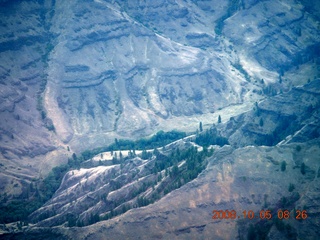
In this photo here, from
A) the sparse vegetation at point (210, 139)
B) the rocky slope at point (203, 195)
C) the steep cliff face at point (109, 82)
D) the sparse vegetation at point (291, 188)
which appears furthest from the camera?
the steep cliff face at point (109, 82)

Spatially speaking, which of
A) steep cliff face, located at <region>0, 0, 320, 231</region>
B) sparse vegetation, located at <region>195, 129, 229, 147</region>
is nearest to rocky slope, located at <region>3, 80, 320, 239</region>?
sparse vegetation, located at <region>195, 129, 229, 147</region>

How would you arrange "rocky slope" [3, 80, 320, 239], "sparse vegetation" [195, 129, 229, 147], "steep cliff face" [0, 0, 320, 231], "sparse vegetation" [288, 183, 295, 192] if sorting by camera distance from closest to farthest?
"rocky slope" [3, 80, 320, 239] < "sparse vegetation" [288, 183, 295, 192] < "sparse vegetation" [195, 129, 229, 147] < "steep cliff face" [0, 0, 320, 231]

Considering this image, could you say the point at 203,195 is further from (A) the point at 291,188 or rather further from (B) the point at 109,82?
(B) the point at 109,82

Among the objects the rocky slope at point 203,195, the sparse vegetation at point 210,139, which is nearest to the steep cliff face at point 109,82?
the sparse vegetation at point 210,139

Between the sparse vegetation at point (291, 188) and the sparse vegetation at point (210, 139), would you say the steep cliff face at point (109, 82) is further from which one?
the sparse vegetation at point (291, 188)

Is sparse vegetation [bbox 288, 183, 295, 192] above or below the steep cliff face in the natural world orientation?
below

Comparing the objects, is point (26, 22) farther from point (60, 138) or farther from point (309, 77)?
point (309, 77)

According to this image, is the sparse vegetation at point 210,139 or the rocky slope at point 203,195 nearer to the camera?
the rocky slope at point 203,195

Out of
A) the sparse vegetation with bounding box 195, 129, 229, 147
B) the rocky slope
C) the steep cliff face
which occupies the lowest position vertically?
the rocky slope

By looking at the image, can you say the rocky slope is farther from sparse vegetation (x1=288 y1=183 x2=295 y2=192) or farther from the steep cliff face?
the steep cliff face

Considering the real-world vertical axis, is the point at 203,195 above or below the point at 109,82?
below

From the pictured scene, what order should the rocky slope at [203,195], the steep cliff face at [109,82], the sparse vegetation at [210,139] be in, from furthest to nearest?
the steep cliff face at [109,82], the sparse vegetation at [210,139], the rocky slope at [203,195]

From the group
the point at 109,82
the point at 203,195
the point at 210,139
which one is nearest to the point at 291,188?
the point at 203,195
